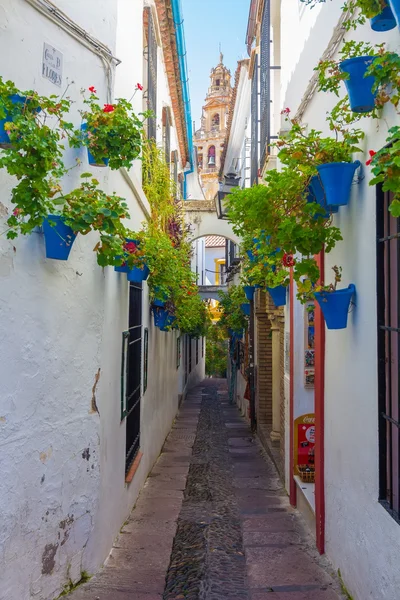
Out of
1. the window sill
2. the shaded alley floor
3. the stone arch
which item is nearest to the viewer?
the shaded alley floor

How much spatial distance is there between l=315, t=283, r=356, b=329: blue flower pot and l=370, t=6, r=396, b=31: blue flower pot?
154 cm

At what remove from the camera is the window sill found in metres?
5.88

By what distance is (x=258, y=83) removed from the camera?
35.3 feet

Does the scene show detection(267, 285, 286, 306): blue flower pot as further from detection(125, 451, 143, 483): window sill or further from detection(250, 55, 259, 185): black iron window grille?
detection(250, 55, 259, 185): black iron window grille

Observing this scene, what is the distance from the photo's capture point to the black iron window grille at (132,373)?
561 centimetres

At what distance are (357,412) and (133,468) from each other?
10.9 ft

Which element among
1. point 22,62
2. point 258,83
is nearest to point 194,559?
point 22,62

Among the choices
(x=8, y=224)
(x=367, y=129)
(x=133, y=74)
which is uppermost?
(x=133, y=74)

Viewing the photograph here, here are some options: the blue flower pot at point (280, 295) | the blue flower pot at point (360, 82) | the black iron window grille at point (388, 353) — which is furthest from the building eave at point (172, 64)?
the black iron window grille at point (388, 353)

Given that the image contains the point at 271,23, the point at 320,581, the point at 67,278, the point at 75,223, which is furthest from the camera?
the point at 271,23

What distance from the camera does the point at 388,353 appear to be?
10.4 ft

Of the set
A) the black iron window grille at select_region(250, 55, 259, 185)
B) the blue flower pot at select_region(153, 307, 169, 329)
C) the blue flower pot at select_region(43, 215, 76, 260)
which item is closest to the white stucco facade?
the blue flower pot at select_region(43, 215, 76, 260)

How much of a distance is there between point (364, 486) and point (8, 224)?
105 inches

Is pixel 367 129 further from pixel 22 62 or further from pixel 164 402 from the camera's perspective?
pixel 164 402
